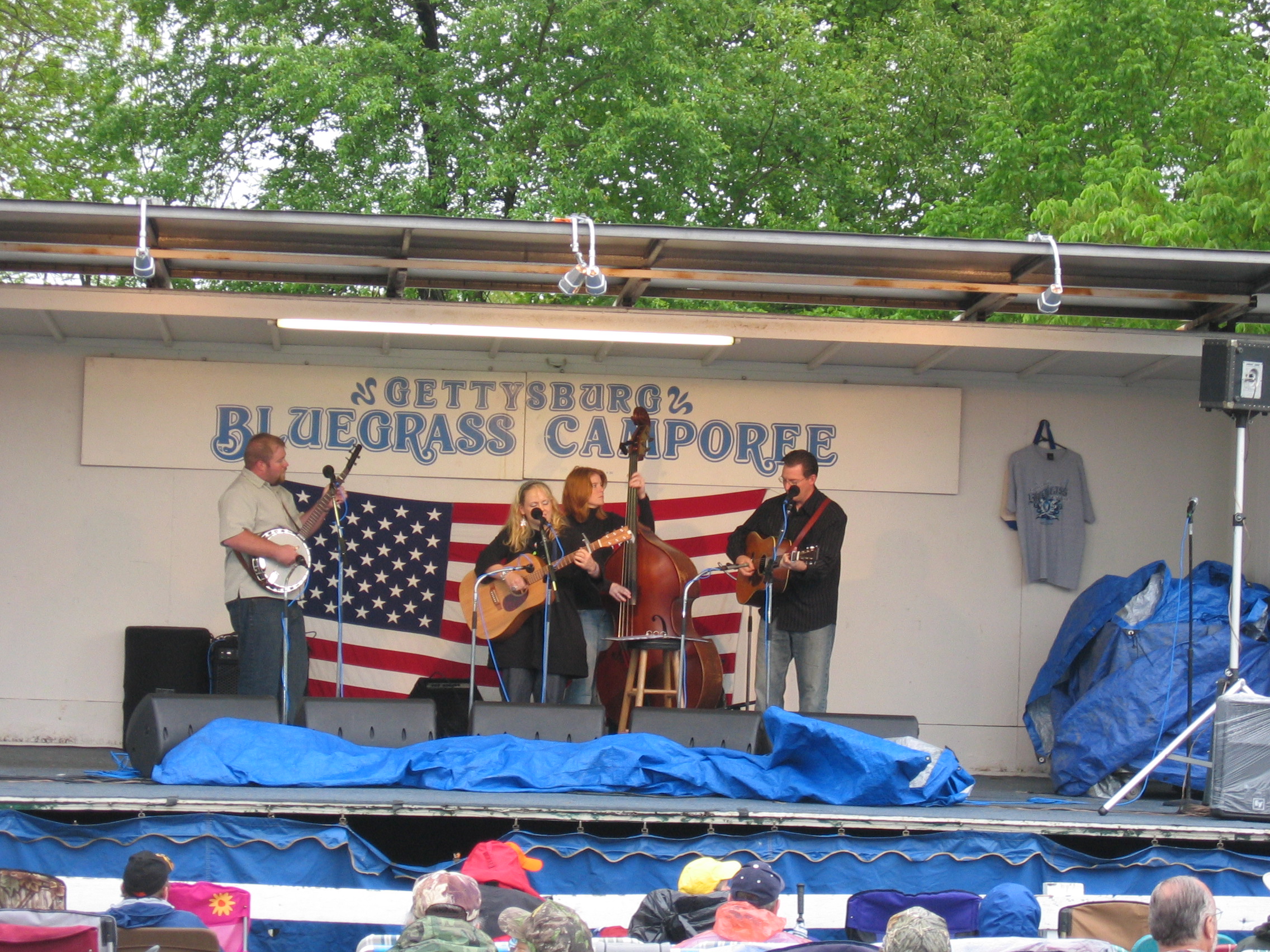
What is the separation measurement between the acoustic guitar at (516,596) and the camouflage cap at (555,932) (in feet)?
13.0

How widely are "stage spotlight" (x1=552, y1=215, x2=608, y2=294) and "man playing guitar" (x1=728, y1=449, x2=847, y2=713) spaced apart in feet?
6.26

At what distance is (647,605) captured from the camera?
7508 millimetres

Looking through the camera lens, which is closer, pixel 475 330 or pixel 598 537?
pixel 475 330

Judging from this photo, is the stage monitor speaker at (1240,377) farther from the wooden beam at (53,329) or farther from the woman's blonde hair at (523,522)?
the wooden beam at (53,329)

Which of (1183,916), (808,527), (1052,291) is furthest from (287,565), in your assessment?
(1183,916)

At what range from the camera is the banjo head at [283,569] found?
22.4 ft

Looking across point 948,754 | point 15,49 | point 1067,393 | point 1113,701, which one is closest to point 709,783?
Result: point 948,754

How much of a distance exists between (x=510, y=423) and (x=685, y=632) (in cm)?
197

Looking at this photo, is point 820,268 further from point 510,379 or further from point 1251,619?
point 1251,619

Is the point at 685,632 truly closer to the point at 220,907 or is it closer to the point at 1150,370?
the point at 220,907

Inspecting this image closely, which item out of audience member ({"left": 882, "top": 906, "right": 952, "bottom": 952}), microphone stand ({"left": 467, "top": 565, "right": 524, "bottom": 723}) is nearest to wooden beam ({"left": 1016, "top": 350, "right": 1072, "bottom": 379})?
microphone stand ({"left": 467, "top": 565, "right": 524, "bottom": 723})

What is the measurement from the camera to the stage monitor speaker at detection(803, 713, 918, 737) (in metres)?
6.39

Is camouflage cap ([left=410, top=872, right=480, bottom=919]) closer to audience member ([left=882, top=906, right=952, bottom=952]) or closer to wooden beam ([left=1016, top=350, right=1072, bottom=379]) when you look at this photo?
audience member ([left=882, top=906, right=952, bottom=952])

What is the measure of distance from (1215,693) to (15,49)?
703 inches
